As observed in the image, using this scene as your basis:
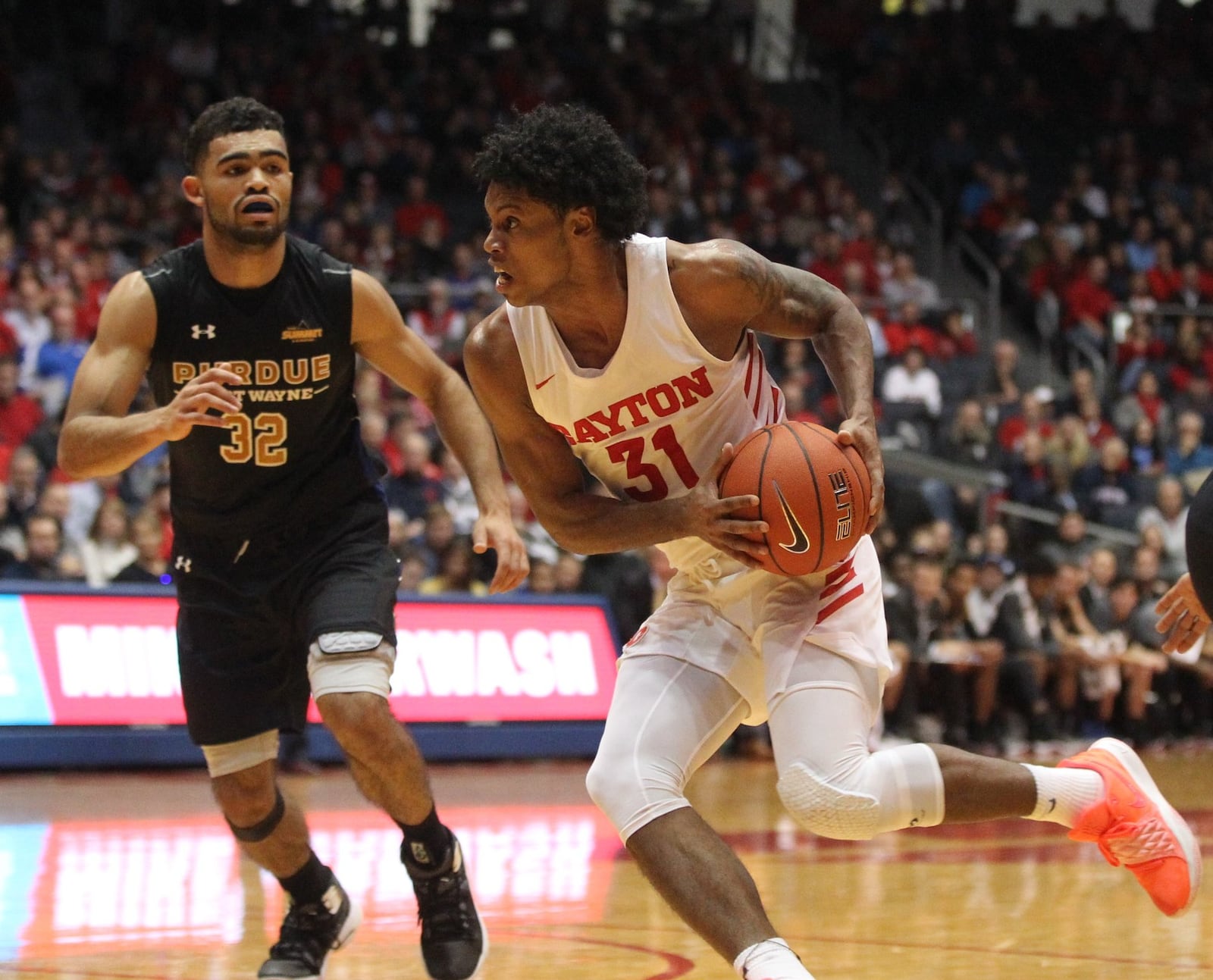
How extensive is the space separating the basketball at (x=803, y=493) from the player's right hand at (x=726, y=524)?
0.02 meters

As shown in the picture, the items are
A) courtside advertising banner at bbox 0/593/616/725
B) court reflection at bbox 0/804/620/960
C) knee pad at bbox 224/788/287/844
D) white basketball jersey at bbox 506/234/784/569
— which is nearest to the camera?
white basketball jersey at bbox 506/234/784/569

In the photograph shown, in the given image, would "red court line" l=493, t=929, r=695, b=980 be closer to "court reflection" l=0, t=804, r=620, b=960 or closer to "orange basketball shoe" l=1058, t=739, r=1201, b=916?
"court reflection" l=0, t=804, r=620, b=960

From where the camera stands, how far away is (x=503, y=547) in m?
4.80

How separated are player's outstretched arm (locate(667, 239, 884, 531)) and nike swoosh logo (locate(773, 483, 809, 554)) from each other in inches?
7.6

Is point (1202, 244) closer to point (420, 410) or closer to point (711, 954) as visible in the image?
point (420, 410)

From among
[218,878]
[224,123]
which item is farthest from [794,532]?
[218,878]

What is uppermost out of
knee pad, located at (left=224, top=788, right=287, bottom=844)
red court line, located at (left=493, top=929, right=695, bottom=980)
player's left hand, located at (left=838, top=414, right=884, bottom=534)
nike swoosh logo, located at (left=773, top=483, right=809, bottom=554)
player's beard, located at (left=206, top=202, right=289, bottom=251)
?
player's beard, located at (left=206, top=202, right=289, bottom=251)

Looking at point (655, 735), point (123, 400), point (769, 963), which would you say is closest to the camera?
point (769, 963)

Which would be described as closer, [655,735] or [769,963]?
[769,963]

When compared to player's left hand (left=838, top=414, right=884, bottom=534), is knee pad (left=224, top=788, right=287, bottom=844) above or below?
below

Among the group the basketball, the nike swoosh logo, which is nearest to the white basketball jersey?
the basketball

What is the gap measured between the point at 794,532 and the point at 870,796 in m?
0.61

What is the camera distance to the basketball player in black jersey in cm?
489

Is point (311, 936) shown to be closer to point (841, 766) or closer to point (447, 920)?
point (447, 920)
